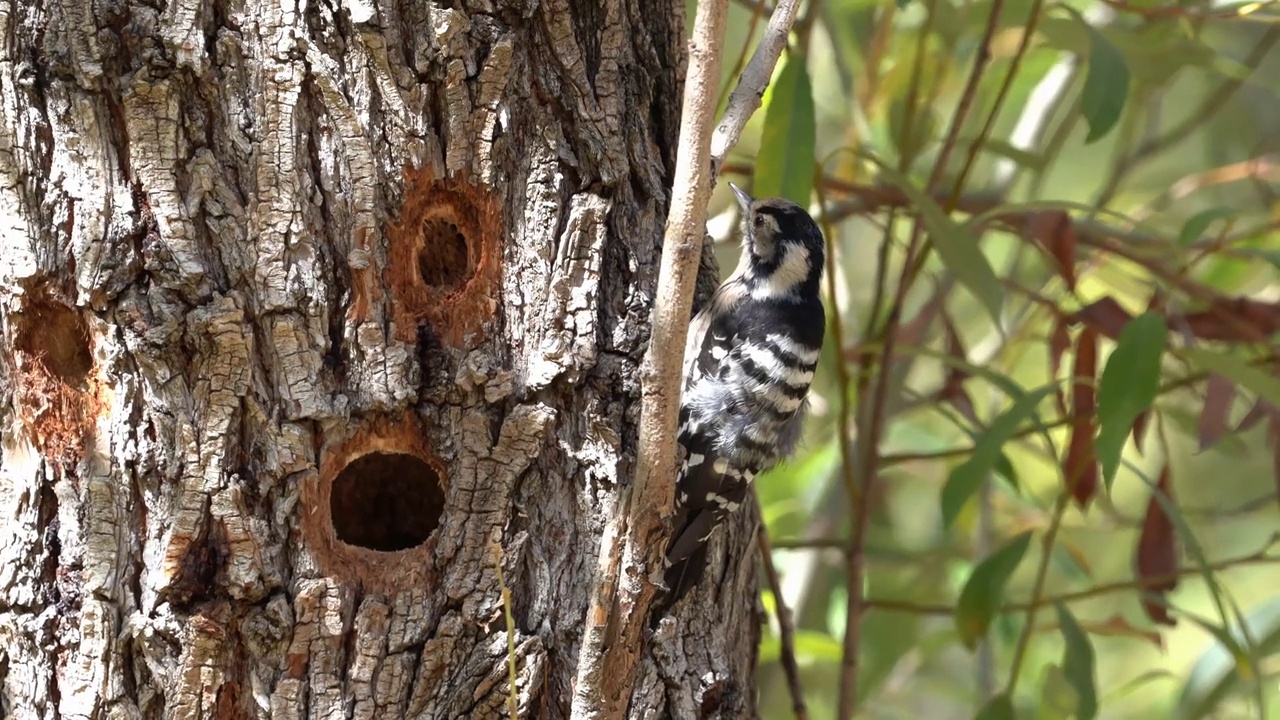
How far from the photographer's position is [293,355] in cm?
229

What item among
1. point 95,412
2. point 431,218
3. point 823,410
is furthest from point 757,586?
point 823,410

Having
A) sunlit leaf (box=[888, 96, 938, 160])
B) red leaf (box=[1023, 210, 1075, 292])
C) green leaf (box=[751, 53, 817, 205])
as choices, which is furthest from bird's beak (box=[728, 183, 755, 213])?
red leaf (box=[1023, 210, 1075, 292])

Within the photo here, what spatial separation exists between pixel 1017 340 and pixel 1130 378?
1.22m

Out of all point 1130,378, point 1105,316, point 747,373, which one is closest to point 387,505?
point 747,373

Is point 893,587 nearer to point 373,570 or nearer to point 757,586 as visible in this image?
point 757,586

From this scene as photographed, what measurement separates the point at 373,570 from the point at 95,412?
0.55 m

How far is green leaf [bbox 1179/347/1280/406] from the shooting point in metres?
2.93

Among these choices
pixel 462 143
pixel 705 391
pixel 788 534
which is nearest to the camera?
pixel 462 143

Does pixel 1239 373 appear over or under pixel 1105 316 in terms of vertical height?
under

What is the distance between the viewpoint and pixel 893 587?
4727 millimetres

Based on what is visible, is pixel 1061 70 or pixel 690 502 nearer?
pixel 690 502

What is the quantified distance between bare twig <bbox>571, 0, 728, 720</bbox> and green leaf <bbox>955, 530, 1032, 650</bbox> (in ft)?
4.50

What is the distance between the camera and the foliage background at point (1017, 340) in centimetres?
304

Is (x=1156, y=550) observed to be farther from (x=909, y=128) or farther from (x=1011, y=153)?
(x=909, y=128)
